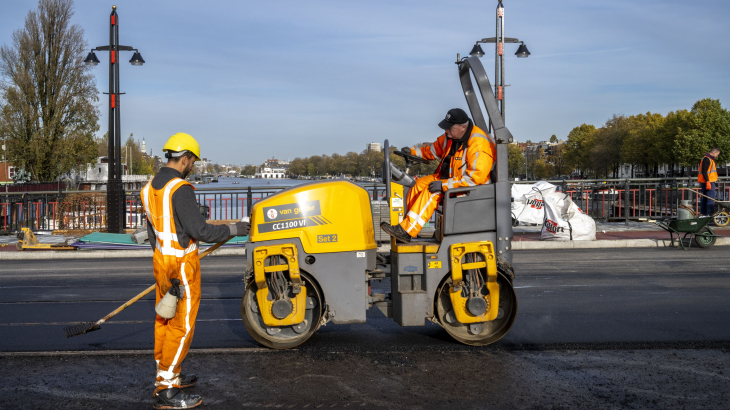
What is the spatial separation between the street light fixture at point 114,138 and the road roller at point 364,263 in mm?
11124

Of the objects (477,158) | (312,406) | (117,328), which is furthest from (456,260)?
(117,328)

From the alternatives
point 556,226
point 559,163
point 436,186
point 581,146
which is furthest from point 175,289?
point 559,163

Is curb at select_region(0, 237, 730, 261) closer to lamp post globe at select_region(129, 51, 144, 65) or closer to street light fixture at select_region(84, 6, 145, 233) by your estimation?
street light fixture at select_region(84, 6, 145, 233)

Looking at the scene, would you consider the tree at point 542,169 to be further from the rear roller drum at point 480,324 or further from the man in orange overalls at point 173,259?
the man in orange overalls at point 173,259

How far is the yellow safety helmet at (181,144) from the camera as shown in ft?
13.9

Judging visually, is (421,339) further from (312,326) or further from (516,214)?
(516,214)

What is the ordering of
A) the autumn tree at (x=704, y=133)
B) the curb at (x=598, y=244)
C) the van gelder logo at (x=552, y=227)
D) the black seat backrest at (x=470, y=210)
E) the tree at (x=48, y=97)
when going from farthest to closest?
the autumn tree at (x=704, y=133) < the tree at (x=48, y=97) < the van gelder logo at (x=552, y=227) < the curb at (x=598, y=244) < the black seat backrest at (x=470, y=210)

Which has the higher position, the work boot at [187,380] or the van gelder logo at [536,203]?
the van gelder logo at [536,203]

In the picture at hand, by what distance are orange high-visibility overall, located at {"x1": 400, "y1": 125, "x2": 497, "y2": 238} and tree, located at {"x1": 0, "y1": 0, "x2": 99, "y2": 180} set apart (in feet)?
124

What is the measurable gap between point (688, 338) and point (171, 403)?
14.8ft

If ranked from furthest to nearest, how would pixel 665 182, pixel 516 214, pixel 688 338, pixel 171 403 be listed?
pixel 665 182
pixel 516 214
pixel 688 338
pixel 171 403

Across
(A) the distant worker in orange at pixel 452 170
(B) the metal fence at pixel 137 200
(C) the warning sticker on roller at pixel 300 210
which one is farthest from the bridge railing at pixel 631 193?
(C) the warning sticker on roller at pixel 300 210

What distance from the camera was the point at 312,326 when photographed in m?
5.23

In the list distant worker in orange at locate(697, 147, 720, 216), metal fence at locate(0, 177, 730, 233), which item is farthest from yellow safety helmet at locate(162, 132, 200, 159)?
distant worker in orange at locate(697, 147, 720, 216)
